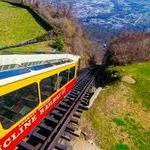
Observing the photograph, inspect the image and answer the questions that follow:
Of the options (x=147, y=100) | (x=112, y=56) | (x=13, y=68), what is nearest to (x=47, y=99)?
(x=13, y=68)

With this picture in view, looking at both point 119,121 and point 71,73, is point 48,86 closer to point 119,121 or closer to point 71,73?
point 71,73

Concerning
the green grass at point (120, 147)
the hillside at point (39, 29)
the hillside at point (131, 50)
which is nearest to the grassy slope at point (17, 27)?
the hillside at point (39, 29)

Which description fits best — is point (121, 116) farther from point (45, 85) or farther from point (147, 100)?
point (45, 85)

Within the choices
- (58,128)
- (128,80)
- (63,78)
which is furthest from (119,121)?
(128,80)

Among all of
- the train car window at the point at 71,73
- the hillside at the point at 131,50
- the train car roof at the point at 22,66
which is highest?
the train car roof at the point at 22,66

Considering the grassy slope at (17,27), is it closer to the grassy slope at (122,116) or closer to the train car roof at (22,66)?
the grassy slope at (122,116)

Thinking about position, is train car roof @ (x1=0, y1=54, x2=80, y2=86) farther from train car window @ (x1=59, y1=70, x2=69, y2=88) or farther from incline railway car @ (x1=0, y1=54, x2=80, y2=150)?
train car window @ (x1=59, y1=70, x2=69, y2=88)

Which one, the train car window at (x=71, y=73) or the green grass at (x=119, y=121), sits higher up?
the train car window at (x=71, y=73)
